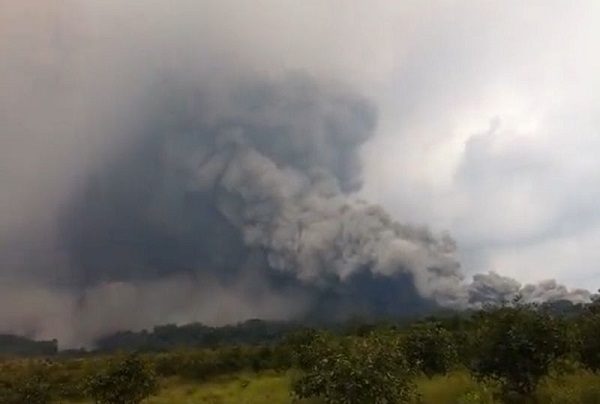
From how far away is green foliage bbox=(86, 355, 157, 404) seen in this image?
41969 millimetres

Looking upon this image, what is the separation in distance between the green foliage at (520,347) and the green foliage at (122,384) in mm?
22381

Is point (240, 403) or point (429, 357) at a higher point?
point (429, 357)

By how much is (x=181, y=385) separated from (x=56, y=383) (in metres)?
12.3

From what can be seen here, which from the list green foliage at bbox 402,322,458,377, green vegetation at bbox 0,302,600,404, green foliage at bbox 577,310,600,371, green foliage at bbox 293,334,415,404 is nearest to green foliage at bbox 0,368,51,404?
green vegetation at bbox 0,302,600,404

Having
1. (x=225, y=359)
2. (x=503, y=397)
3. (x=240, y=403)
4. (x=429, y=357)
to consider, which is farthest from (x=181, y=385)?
(x=503, y=397)

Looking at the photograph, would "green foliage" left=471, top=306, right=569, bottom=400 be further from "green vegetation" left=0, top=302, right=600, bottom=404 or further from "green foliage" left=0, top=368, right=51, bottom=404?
"green foliage" left=0, top=368, right=51, bottom=404

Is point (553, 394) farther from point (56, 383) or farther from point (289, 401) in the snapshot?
point (56, 383)

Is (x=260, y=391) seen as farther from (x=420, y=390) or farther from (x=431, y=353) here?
(x=420, y=390)

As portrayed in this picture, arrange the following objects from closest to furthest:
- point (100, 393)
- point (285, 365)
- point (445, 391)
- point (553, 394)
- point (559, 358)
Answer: point (553, 394) → point (559, 358) → point (445, 391) → point (100, 393) → point (285, 365)

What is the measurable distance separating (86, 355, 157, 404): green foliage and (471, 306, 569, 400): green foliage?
73.4 feet

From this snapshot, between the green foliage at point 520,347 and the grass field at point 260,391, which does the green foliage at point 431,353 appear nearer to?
the grass field at point 260,391

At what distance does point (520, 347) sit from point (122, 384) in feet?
84.3

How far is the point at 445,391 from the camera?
35.8 m

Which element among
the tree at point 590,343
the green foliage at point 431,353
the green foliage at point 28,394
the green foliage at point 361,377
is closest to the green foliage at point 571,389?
the tree at point 590,343
